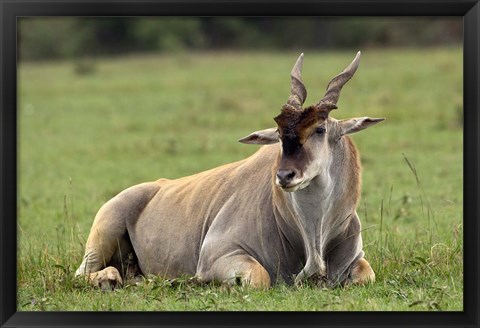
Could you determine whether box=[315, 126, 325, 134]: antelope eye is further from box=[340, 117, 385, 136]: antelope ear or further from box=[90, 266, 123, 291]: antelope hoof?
box=[90, 266, 123, 291]: antelope hoof

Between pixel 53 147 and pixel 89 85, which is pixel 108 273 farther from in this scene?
pixel 89 85

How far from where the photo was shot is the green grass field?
720 centimetres

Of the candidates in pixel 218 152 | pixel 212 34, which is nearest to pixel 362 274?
pixel 218 152

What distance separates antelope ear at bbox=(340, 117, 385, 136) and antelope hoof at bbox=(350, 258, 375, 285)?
0.95 meters

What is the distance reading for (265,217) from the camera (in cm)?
773

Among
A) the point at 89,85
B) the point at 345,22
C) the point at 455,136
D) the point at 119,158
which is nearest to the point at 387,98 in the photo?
the point at 455,136

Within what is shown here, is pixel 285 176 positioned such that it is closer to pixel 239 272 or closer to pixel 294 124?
pixel 294 124

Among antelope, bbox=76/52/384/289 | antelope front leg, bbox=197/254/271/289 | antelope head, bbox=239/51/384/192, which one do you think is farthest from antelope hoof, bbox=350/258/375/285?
antelope head, bbox=239/51/384/192

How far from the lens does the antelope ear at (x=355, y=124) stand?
707 centimetres
